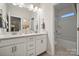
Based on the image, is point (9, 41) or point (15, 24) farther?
point (15, 24)

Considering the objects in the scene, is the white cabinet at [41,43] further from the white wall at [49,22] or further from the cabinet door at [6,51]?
the cabinet door at [6,51]

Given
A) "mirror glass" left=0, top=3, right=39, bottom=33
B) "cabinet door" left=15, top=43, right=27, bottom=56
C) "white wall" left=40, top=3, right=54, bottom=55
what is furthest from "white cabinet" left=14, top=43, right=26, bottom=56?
"white wall" left=40, top=3, right=54, bottom=55

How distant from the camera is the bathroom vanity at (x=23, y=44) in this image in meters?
1.51

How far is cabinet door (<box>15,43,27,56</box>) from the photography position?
1.66 meters

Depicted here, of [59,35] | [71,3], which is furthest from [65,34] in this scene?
[71,3]

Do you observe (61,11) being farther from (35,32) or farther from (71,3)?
(35,32)

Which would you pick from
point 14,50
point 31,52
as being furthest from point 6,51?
point 31,52

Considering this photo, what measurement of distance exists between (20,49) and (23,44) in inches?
4.4

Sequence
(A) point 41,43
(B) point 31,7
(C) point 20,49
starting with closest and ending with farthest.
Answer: (C) point 20,49 → (B) point 31,7 → (A) point 41,43

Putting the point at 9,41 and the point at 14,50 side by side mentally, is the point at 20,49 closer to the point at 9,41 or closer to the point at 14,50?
the point at 14,50

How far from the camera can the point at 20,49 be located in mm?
1717

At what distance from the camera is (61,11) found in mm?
1787

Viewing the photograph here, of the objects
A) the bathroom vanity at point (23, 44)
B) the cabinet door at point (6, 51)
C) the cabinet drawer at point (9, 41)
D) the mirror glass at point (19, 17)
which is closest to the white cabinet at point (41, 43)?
the bathroom vanity at point (23, 44)

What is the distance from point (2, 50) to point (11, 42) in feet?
0.62
